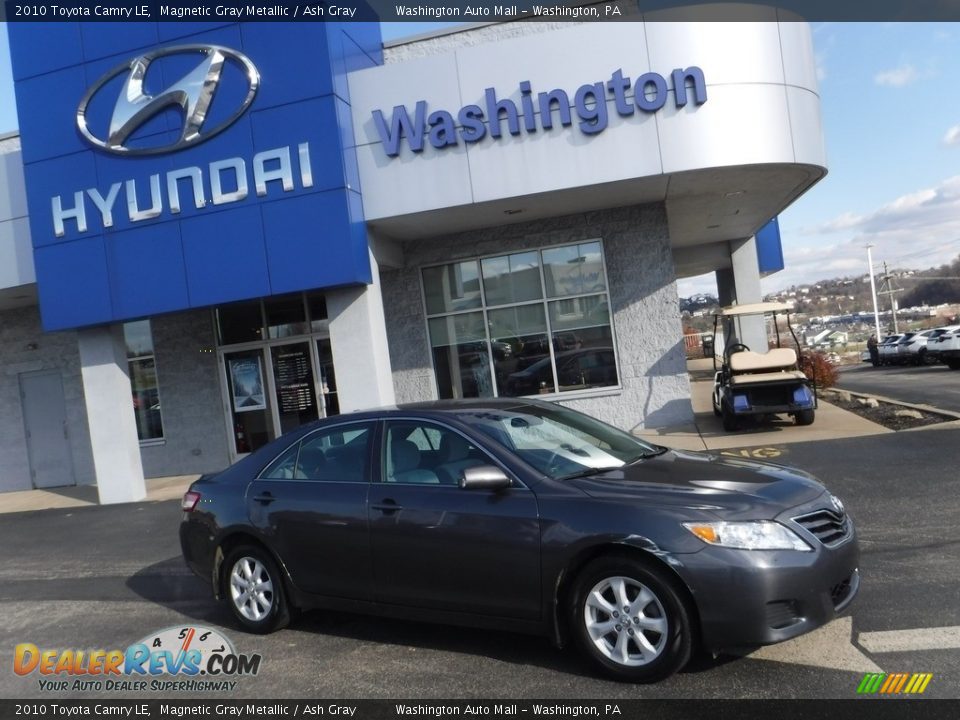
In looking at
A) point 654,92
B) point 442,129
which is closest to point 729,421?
point 654,92

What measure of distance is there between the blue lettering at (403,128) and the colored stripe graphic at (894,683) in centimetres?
928

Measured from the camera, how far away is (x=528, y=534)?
442cm

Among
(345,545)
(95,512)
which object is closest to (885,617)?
(345,545)

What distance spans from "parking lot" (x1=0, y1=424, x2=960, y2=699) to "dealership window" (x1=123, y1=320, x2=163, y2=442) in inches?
257

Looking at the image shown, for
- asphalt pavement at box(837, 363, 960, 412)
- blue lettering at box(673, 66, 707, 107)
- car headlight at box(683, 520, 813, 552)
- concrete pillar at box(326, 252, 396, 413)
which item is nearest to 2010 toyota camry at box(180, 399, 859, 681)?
car headlight at box(683, 520, 813, 552)

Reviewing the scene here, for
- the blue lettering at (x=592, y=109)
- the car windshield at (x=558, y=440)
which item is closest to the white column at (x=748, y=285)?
the blue lettering at (x=592, y=109)

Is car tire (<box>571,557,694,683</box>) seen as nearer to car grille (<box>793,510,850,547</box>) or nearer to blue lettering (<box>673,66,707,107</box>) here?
car grille (<box>793,510,850,547</box>)

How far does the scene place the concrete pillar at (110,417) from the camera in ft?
41.5

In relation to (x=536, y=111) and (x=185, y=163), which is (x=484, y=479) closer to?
(x=536, y=111)

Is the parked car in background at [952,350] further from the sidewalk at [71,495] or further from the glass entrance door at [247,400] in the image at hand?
the sidewalk at [71,495]

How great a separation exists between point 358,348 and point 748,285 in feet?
41.3

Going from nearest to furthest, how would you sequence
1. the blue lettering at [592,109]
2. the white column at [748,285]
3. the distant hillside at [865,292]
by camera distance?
the blue lettering at [592,109] → the white column at [748,285] → the distant hillside at [865,292]

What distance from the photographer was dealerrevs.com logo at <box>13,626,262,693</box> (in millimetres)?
4953

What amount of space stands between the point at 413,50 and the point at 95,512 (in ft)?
28.7
